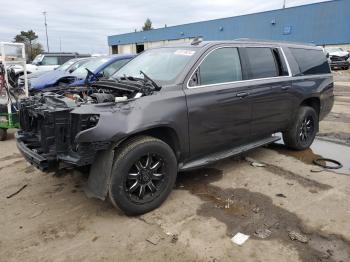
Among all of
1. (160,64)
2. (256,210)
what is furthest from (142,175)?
(160,64)

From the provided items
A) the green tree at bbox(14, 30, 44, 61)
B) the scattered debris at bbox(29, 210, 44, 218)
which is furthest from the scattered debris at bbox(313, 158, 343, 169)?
the green tree at bbox(14, 30, 44, 61)

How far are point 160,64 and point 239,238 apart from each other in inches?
95.8

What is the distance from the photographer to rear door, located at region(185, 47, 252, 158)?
14.4 ft

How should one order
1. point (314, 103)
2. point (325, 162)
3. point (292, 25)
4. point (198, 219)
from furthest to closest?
point (292, 25) < point (314, 103) < point (325, 162) < point (198, 219)

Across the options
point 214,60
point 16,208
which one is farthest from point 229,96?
point 16,208

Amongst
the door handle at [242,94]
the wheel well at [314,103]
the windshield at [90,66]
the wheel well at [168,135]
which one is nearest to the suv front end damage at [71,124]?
the wheel well at [168,135]

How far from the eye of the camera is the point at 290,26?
128 feet

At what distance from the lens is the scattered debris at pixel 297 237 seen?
3.51 m

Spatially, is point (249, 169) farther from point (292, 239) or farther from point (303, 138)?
Answer: point (292, 239)

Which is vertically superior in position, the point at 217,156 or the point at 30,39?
the point at 30,39

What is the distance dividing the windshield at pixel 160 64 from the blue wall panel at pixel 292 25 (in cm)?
3415

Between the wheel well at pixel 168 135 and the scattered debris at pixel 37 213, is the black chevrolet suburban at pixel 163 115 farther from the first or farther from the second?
the scattered debris at pixel 37 213

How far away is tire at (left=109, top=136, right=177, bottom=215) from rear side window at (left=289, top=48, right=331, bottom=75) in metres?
3.17

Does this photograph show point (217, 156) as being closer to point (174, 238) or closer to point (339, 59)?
point (174, 238)
